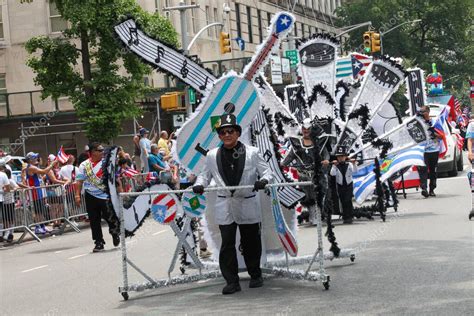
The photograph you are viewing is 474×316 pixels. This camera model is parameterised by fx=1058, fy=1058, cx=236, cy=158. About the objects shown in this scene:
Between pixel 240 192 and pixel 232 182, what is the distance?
13 cm

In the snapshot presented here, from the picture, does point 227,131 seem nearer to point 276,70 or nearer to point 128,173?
point 128,173

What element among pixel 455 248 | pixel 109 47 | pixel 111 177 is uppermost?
pixel 109 47

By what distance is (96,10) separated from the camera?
30469 mm

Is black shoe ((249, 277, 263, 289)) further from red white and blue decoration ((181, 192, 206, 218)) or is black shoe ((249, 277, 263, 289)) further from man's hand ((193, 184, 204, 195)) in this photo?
man's hand ((193, 184, 204, 195))

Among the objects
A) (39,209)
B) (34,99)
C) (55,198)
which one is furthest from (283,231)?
(34,99)

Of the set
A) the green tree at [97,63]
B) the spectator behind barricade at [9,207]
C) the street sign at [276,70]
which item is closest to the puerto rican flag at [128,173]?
the spectator behind barricade at [9,207]

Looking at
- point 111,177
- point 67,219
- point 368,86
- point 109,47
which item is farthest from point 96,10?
point 111,177

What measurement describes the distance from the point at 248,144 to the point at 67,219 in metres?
12.4

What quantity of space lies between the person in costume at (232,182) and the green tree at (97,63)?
1973 cm

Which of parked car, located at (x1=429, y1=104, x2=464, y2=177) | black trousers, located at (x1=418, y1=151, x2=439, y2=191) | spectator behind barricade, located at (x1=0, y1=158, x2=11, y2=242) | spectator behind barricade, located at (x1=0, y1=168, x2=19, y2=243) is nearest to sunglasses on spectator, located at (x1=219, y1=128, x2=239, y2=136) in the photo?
spectator behind barricade, located at (x1=0, y1=158, x2=11, y2=242)

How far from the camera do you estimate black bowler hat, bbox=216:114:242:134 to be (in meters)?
10.5

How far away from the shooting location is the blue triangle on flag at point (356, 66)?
2397 cm

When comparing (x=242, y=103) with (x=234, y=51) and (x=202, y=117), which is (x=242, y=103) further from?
(x=234, y=51)

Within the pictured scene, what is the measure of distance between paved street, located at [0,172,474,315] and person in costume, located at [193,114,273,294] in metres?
0.39
